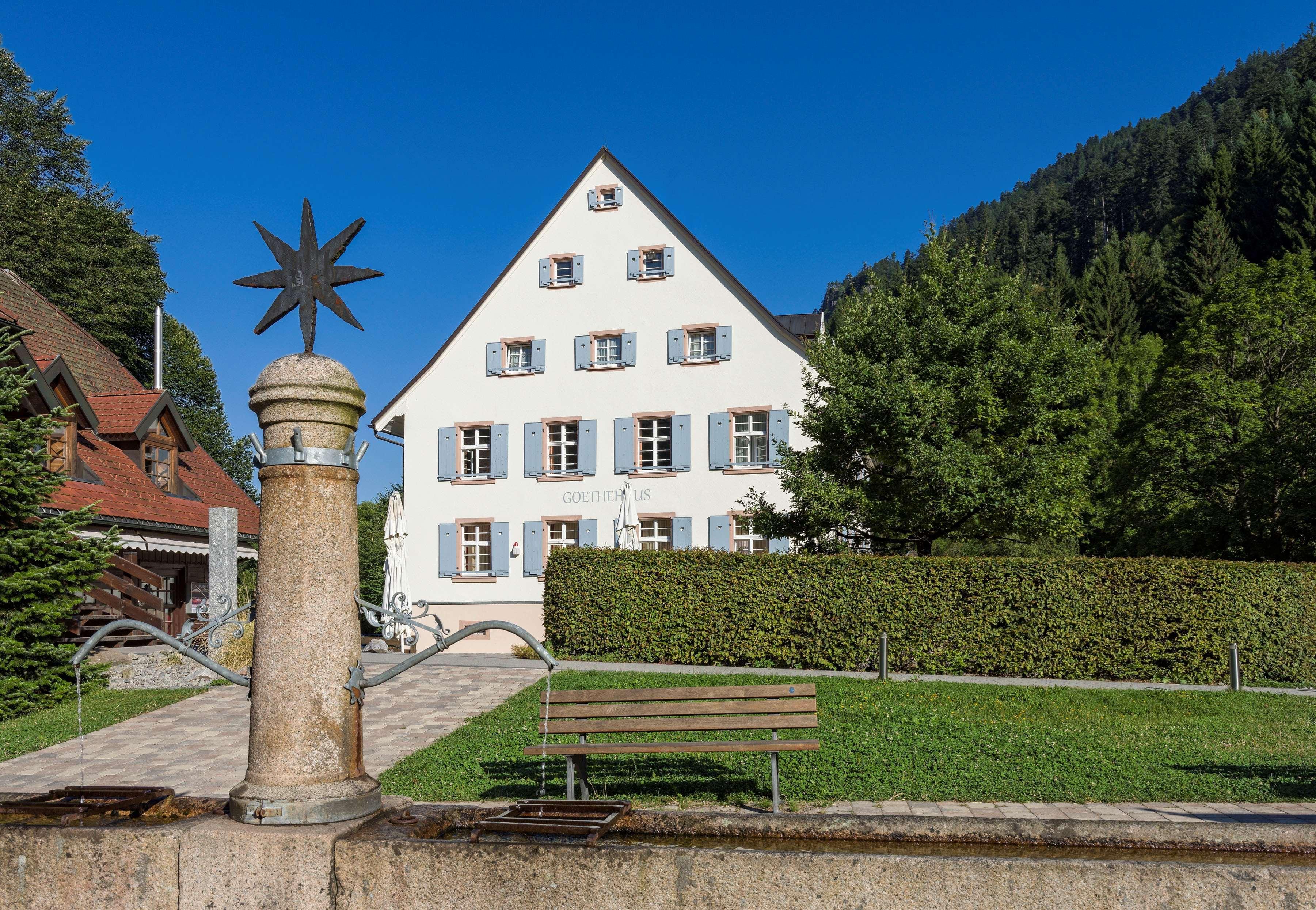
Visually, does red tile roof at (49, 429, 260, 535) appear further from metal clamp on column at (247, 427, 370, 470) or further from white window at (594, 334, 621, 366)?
metal clamp on column at (247, 427, 370, 470)

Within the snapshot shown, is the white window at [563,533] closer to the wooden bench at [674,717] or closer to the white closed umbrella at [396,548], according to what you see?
the white closed umbrella at [396,548]

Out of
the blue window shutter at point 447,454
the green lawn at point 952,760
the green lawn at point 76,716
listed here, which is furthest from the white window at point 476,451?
the green lawn at point 952,760

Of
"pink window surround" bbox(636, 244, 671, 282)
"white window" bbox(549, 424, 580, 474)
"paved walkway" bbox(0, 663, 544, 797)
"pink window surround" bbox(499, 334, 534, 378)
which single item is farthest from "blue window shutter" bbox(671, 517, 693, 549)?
"paved walkway" bbox(0, 663, 544, 797)

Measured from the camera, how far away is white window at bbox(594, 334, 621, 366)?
90.5 feet

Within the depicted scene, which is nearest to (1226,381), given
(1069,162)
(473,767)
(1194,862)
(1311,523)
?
(1311,523)

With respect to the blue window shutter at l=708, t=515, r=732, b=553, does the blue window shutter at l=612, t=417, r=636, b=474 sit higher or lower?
higher

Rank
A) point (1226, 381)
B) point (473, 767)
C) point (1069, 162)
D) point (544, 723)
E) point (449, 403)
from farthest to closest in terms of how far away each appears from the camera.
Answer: point (1069, 162)
point (449, 403)
point (1226, 381)
point (473, 767)
point (544, 723)

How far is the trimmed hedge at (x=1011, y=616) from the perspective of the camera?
1652 centimetres

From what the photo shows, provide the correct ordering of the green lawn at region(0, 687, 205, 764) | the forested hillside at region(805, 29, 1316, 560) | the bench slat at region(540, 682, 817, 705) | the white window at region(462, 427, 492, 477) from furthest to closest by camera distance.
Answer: the white window at region(462, 427, 492, 477) < the forested hillside at region(805, 29, 1316, 560) < the green lawn at region(0, 687, 205, 764) < the bench slat at region(540, 682, 817, 705)

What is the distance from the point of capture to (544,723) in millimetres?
6758

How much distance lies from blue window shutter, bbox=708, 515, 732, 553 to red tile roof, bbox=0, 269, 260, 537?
11075 mm

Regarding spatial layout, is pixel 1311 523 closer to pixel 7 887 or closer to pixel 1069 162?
pixel 7 887

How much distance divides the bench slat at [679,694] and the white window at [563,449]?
817 inches

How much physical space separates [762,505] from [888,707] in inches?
434
